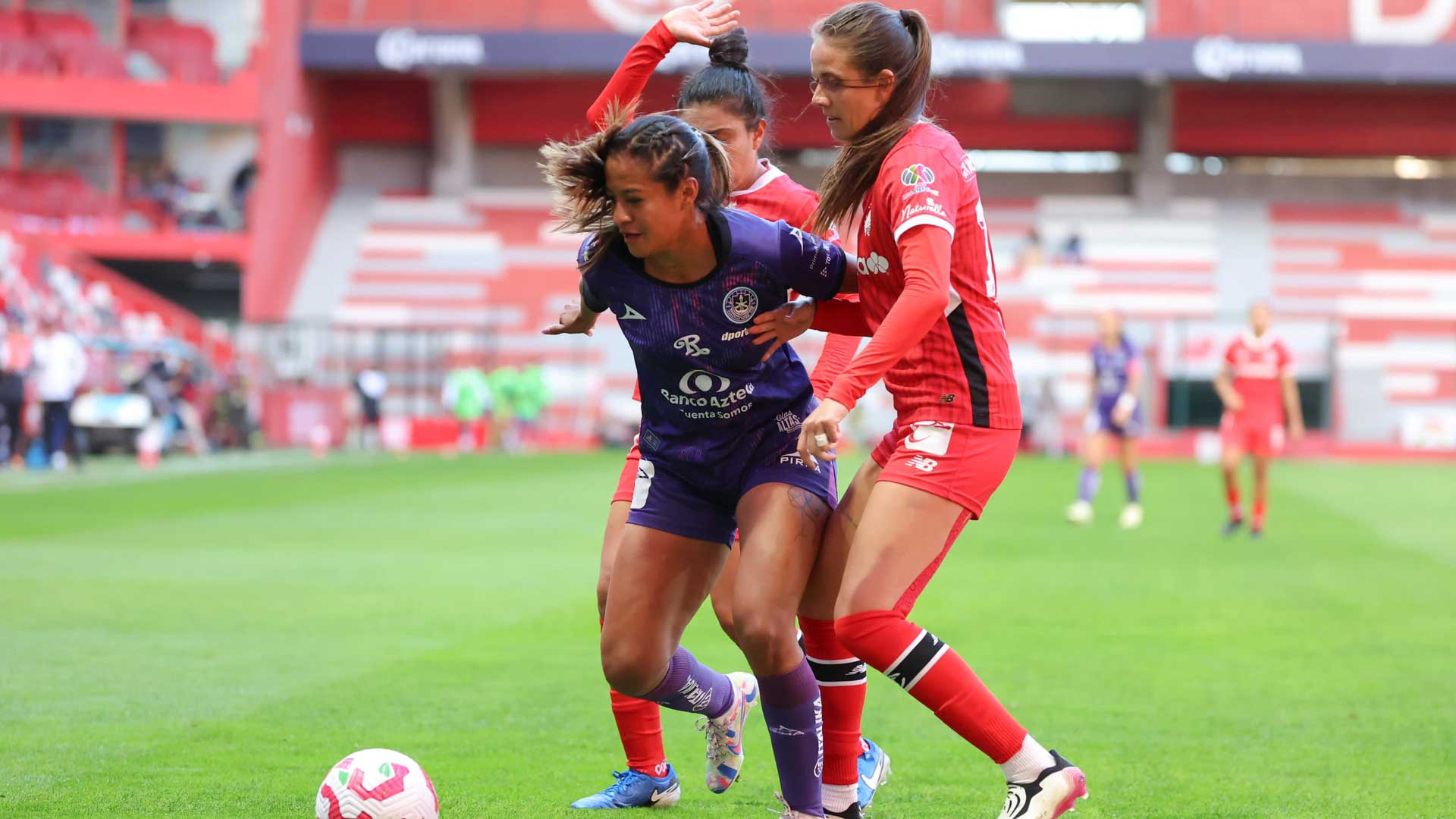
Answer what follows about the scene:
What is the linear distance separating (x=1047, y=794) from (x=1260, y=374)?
12.8 m

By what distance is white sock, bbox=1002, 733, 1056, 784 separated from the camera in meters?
4.35

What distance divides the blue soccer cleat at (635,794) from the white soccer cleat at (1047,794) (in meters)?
1.27

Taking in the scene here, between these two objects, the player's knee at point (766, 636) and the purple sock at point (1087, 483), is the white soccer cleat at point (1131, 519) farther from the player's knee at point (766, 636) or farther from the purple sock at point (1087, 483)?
the player's knee at point (766, 636)

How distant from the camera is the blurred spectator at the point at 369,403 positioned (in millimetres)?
33000

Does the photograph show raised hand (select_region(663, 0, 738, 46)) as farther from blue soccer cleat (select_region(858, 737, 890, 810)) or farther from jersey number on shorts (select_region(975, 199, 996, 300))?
blue soccer cleat (select_region(858, 737, 890, 810))

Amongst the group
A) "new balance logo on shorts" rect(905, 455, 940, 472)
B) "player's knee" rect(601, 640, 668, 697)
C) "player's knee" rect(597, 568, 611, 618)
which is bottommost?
"player's knee" rect(601, 640, 668, 697)

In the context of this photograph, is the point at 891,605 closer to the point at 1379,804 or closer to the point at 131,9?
the point at 1379,804

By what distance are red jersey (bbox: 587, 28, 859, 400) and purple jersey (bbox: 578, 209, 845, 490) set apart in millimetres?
471

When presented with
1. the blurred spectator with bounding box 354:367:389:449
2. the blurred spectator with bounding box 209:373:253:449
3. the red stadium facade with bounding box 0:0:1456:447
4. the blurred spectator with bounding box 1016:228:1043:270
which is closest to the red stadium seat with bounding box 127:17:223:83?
the red stadium facade with bounding box 0:0:1456:447

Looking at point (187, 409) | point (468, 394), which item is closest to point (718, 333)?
point (187, 409)

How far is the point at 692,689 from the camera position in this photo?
16.5 ft

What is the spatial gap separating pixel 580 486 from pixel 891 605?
18188 millimetres

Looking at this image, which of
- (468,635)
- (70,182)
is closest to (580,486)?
(468,635)

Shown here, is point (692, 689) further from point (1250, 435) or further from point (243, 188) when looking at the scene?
point (243, 188)
